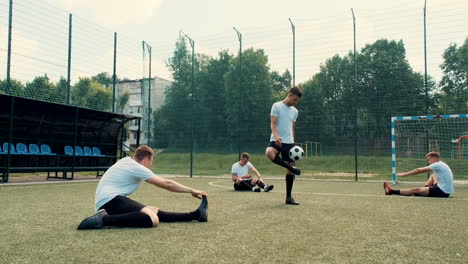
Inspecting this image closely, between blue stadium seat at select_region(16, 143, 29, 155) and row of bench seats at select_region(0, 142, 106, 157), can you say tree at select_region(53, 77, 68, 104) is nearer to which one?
row of bench seats at select_region(0, 142, 106, 157)

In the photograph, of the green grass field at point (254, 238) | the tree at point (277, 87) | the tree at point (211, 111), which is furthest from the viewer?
the tree at point (277, 87)

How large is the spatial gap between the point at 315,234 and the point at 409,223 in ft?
4.31

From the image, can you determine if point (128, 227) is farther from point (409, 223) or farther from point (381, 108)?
point (381, 108)

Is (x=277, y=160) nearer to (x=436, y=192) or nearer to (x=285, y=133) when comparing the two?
(x=285, y=133)

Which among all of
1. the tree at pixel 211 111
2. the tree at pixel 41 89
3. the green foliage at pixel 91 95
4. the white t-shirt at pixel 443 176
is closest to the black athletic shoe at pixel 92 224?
the white t-shirt at pixel 443 176

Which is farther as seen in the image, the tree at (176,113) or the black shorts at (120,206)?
the tree at (176,113)

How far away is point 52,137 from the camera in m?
12.5

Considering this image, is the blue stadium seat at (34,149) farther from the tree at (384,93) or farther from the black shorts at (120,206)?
the tree at (384,93)

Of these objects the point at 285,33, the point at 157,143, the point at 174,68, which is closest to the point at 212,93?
the point at 174,68

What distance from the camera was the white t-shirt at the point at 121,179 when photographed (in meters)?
3.55

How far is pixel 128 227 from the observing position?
353 centimetres

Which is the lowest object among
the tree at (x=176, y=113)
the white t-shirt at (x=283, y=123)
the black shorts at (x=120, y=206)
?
the black shorts at (x=120, y=206)

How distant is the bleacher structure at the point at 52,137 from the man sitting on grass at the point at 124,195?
7.74m

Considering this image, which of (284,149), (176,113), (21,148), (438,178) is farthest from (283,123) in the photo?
(176,113)
